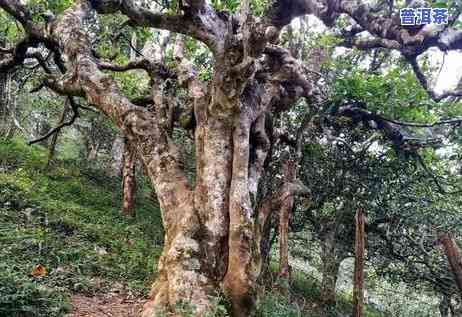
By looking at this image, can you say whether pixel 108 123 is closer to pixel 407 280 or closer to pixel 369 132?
pixel 369 132

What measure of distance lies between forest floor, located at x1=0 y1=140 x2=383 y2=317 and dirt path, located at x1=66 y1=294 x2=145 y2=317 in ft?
0.04

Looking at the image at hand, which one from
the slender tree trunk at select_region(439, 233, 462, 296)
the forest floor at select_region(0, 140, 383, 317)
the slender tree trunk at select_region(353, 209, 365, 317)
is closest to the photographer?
the forest floor at select_region(0, 140, 383, 317)

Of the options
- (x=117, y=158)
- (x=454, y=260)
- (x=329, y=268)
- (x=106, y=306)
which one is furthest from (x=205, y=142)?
(x=117, y=158)

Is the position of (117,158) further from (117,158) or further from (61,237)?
(61,237)

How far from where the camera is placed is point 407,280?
36.5 feet

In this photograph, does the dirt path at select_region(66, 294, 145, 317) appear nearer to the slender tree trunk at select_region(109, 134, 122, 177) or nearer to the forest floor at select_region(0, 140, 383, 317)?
the forest floor at select_region(0, 140, 383, 317)

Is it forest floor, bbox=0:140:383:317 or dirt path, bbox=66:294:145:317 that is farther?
dirt path, bbox=66:294:145:317

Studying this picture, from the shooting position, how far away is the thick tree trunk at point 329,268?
30.8 ft

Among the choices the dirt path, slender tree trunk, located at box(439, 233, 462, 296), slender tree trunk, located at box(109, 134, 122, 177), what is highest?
slender tree trunk, located at box(109, 134, 122, 177)

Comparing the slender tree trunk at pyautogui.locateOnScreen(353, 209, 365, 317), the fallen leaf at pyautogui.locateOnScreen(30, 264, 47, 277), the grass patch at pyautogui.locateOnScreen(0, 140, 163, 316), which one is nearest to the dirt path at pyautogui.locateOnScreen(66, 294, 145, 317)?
the grass patch at pyautogui.locateOnScreen(0, 140, 163, 316)

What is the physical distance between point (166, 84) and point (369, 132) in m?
4.59

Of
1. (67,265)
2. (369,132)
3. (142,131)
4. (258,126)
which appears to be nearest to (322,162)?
(369,132)

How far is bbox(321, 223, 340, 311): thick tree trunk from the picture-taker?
30.8 feet

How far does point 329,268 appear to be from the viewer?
9930 millimetres
